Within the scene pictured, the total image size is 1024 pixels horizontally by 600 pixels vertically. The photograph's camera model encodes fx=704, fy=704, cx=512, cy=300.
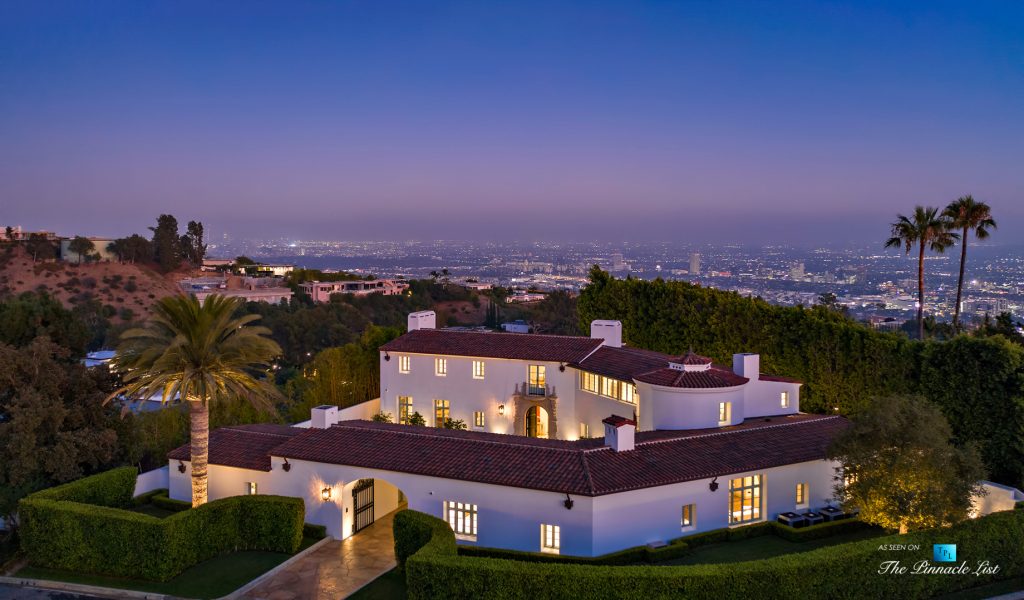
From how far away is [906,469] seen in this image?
20.3 m

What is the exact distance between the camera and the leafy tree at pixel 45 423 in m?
25.1

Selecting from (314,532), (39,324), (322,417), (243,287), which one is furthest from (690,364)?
(243,287)

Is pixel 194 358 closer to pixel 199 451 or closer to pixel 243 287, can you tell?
pixel 199 451

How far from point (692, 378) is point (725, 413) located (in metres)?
1.97

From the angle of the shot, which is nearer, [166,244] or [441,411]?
[441,411]

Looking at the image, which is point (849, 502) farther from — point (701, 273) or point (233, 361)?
point (701, 273)

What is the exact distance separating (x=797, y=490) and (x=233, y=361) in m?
19.8

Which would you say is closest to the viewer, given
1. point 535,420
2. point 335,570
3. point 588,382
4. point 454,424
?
point 335,570

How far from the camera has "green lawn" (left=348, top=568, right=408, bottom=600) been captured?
19.2 m

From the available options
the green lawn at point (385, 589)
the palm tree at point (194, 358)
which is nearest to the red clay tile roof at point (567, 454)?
the palm tree at point (194, 358)

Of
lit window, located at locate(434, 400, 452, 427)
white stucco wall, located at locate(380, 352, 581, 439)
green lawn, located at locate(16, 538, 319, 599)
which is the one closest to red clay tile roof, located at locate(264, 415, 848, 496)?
green lawn, located at locate(16, 538, 319, 599)

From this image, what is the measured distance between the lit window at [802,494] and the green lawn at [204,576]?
16.4 metres

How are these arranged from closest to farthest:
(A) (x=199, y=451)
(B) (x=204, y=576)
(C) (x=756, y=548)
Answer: (B) (x=204, y=576)
(C) (x=756, y=548)
(A) (x=199, y=451)

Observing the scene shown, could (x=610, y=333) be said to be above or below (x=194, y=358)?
below
